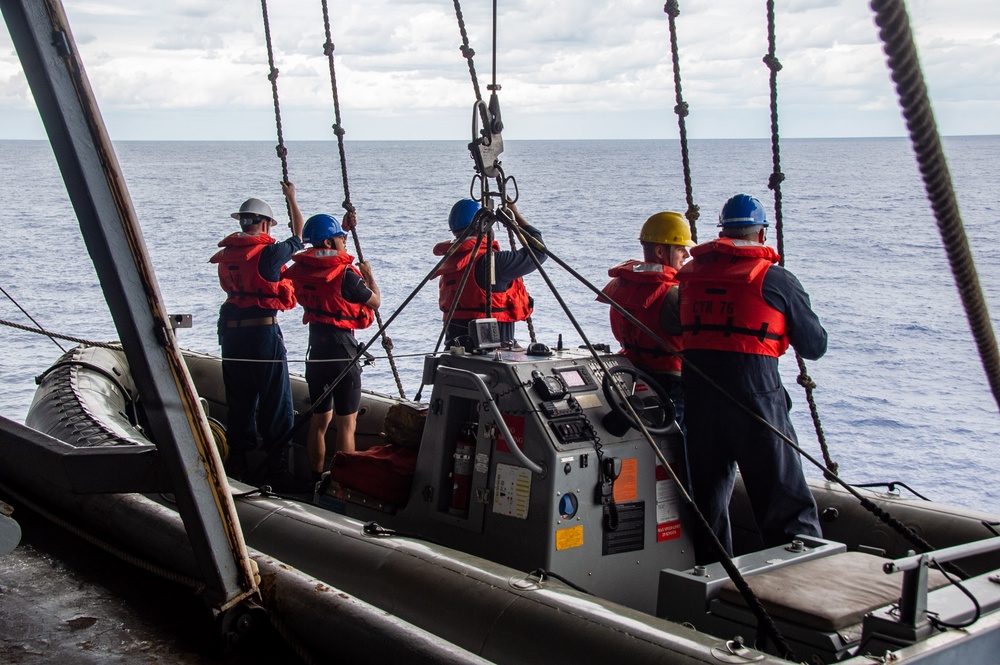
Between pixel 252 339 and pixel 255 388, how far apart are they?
0.30 metres

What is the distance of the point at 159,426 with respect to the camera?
2.55 metres

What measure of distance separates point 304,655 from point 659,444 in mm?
1874

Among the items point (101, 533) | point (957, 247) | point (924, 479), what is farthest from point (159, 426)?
point (924, 479)

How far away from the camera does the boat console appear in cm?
381

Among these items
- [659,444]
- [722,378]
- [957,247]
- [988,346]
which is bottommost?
[659,444]

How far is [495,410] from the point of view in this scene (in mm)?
3877

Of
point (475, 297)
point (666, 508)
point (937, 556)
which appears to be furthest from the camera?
point (475, 297)

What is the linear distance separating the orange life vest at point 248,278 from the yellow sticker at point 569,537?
304cm

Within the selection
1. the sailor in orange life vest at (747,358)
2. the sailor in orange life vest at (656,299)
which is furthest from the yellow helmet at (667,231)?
the sailor in orange life vest at (747,358)

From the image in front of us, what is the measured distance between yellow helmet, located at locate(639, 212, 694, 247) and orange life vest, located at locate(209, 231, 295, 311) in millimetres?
2622

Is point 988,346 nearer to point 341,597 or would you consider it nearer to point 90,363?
point 341,597

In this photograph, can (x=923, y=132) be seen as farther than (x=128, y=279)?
No

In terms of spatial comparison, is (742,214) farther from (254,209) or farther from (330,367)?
(254,209)

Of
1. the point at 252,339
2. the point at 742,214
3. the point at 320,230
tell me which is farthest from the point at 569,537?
the point at 252,339
